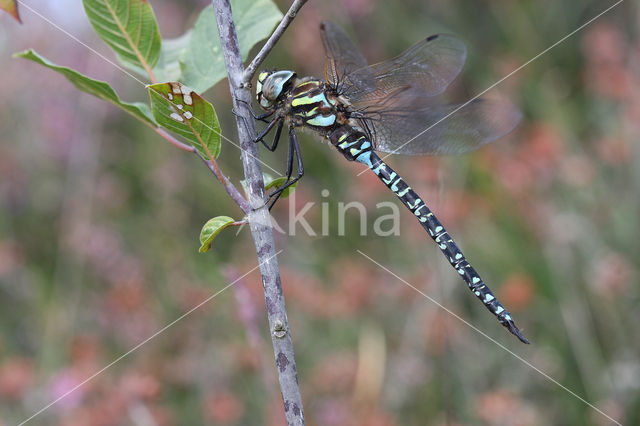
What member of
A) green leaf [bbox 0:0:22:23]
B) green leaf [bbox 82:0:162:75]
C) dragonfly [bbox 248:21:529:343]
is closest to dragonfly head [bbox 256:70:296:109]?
dragonfly [bbox 248:21:529:343]

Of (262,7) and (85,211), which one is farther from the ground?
(262,7)

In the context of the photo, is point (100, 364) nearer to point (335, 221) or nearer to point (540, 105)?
point (335, 221)

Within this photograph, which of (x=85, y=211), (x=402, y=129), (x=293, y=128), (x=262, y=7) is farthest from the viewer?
(x=85, y=211)

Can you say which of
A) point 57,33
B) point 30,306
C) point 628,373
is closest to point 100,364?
point 30,306

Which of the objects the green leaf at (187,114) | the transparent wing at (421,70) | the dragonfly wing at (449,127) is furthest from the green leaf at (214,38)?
the dragonfly wing at (449,127)

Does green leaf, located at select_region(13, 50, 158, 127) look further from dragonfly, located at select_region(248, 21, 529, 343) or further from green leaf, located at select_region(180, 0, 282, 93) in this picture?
dragonfly, located at select_region(248, 21, 529, 343)

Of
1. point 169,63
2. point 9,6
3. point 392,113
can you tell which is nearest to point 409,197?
point 392,113
